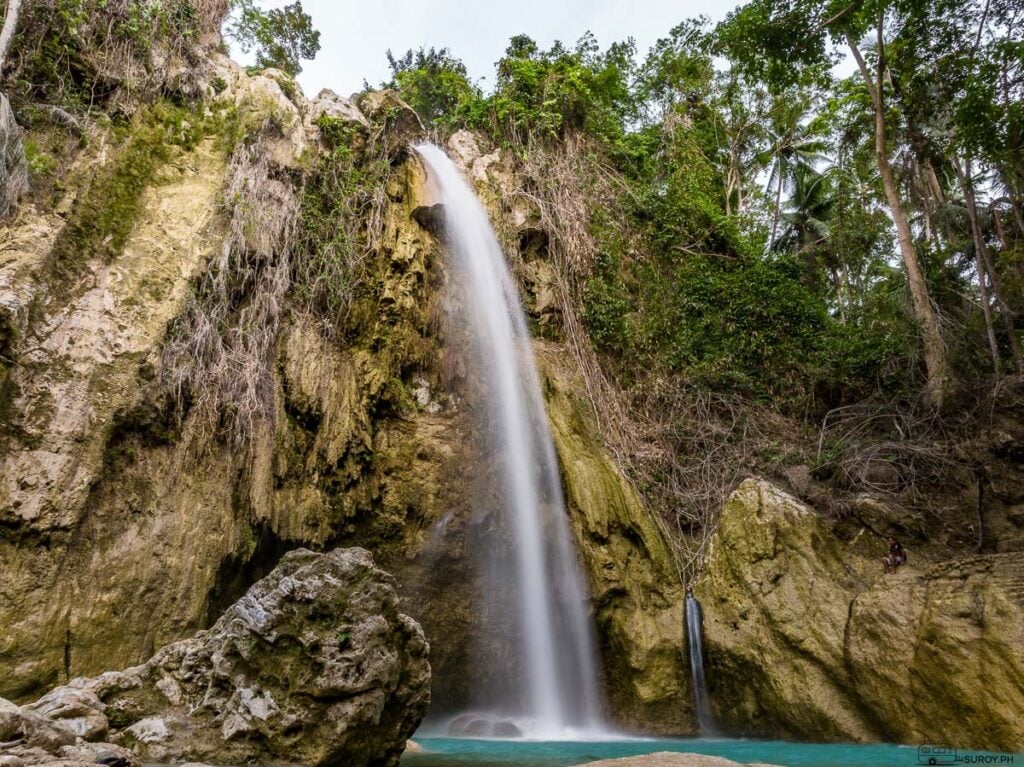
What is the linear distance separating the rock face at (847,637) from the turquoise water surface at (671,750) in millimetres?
290

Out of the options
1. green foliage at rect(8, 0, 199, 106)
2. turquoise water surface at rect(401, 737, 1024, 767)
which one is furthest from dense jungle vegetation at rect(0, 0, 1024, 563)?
turquoise water surface at rect(401, 737, 1024, 767)

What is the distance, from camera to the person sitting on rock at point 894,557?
7.41 metres

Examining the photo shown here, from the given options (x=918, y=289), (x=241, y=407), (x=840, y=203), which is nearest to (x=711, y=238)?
(x=840, y=203)

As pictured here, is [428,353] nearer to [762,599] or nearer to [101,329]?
[101,329]

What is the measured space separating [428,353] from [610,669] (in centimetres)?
501

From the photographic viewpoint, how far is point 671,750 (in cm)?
622

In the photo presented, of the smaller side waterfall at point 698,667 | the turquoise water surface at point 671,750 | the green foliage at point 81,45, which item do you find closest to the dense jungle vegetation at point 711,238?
the green foliage at point 81,45

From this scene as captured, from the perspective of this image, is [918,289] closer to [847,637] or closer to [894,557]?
[894,557]

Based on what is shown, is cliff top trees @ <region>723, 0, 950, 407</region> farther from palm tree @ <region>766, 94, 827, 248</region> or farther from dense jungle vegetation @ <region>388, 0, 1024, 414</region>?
palm tree @ <region>766, 94, 827, 248</region>

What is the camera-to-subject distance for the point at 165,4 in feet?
30.1

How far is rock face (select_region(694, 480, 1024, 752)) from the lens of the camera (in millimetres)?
5812

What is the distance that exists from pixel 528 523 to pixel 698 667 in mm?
2698

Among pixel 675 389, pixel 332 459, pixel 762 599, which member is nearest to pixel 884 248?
pixel 675 389

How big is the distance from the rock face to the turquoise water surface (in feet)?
0.95
